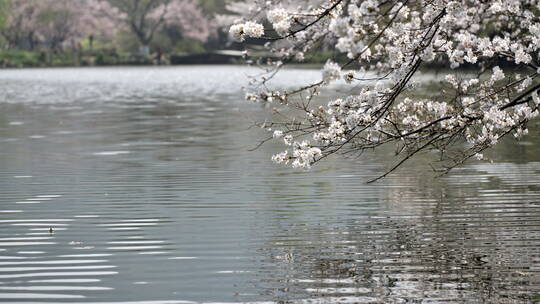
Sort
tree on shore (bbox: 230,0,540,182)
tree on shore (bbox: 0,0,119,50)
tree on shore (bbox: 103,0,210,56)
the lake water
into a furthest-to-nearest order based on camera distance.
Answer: tree on shore (bbox: 103,0,210,56), tree on shore (bbox: 0,0,119,50), the lake water, tree on shore (bbox: 230,0,540,182)

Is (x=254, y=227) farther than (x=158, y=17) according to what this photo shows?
No

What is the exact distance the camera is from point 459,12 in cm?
1105

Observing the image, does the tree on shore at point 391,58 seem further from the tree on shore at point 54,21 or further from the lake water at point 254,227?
the tree on shore at point 54,21

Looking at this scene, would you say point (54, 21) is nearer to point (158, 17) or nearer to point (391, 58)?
point (158, 17)

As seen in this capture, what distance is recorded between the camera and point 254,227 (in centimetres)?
1398

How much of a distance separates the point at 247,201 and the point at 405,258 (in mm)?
5106

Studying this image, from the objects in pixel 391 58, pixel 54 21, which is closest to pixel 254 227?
pixel 391 58

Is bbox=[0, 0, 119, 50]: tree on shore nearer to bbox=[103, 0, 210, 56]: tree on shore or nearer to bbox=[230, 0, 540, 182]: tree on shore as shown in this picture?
bbox=[103, 0, 210, 56]: tree on shore

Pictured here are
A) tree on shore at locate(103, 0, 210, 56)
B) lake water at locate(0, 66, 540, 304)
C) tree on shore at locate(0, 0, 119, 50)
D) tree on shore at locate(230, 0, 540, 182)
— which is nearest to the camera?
tree on shore at locate(230, 0, 540, 182)

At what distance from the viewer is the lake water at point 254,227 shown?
10430 mm

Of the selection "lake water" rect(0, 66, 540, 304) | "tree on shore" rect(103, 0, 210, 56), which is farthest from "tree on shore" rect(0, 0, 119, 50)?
"lake water" rect(0, 66, 540, 304)

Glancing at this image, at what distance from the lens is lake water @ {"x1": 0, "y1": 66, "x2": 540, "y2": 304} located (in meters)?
10.4

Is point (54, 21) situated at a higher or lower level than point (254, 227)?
higher

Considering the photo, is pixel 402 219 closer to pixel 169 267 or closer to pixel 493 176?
pixel 169 267
